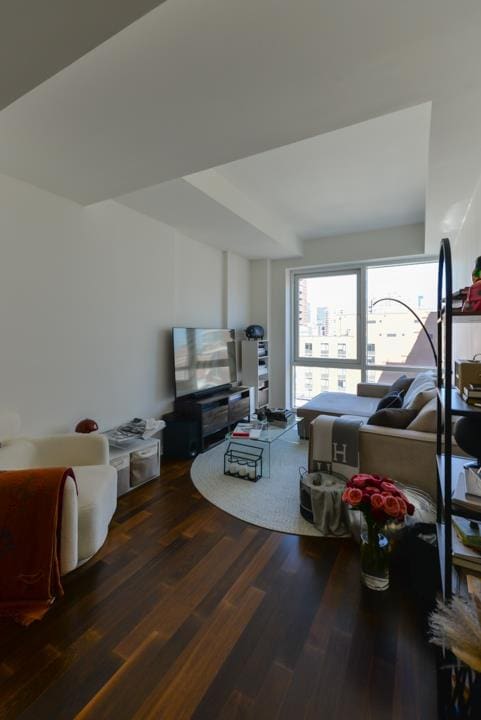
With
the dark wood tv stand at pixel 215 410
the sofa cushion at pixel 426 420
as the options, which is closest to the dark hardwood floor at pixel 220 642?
the sofa cushion at pixel 426 420

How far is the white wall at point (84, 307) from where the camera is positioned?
2.43 metres

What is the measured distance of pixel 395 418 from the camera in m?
2.44

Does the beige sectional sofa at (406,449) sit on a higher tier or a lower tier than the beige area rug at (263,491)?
higher

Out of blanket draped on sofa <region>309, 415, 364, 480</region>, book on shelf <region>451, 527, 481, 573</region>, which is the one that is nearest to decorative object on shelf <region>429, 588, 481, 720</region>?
book on shelf <region>451, 527, 481, 573</region>

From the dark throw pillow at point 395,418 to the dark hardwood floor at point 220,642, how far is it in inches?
34.5

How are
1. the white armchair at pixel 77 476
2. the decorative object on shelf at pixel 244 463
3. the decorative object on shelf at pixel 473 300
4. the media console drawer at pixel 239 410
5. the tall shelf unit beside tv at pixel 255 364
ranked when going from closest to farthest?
the decorative object on shelf at pixel 473 300, the white armchair at pixel 77 476, the decorative object on shelf at pixel 244 463, the media console drawer at pixel 239 410, the tall shelf unit beside tv at pixel 255 364

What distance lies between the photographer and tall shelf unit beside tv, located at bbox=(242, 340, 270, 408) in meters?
5.10

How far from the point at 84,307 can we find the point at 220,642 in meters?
2.60

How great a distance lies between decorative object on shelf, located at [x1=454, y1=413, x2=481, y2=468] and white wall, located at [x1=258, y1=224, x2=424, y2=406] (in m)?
4.03

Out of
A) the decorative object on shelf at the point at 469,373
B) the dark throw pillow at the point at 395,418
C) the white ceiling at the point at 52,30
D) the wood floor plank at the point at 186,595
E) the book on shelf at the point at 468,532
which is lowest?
the wood floor plank at the point at 186,595

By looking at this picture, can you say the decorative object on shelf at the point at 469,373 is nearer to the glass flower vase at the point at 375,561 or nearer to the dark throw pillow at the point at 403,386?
the glass flower vase at the point at 375,561

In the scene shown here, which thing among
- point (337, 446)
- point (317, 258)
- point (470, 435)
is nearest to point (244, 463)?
point (337, 446)

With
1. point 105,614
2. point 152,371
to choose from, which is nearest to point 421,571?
point 105,614

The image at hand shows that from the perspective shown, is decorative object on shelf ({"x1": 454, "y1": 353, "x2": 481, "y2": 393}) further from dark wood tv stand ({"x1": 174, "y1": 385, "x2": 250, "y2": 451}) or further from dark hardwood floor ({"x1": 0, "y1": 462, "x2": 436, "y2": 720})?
dark wood tv stand ({"x1": 174, "y1": 385, "x2": 250, "y2": 451})
